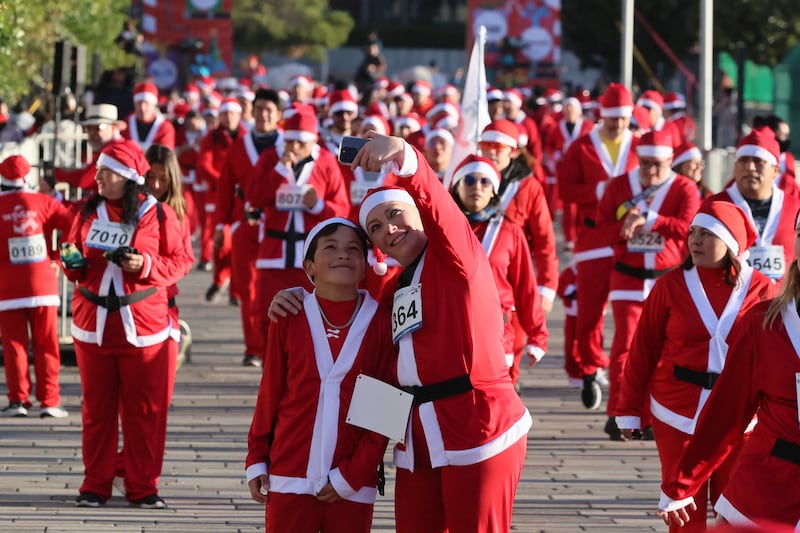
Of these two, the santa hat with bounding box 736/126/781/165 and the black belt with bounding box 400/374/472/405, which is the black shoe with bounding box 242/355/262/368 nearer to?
the santa hat with bounding box 736/126/781/165

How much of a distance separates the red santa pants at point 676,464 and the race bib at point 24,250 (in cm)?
536

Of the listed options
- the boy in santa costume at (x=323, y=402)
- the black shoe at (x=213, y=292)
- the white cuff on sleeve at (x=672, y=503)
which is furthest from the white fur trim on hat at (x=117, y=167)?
the black shoe at (x=213, y=292)

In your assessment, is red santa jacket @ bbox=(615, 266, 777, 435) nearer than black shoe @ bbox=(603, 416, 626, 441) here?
Yes

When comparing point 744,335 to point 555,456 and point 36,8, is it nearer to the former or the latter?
point 555,456

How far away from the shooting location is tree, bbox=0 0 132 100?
42.8 feet

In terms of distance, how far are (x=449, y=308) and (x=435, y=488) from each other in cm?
64

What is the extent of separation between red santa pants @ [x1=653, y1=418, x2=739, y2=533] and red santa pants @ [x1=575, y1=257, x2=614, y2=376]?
14.3 ft

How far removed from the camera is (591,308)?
1153 cm

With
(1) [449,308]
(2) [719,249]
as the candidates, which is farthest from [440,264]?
(2) [719,249]

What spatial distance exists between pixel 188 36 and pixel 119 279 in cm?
3104

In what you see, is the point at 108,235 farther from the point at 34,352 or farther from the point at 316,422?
the point at 316,422

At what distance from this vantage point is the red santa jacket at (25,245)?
11.0 meters

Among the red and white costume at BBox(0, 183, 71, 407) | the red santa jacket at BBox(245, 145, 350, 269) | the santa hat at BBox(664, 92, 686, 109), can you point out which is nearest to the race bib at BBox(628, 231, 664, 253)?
the red santa jacket at BBox(245, 145, 350, 269)

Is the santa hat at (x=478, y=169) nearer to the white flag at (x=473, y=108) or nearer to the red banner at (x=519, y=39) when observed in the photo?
the white flag at (x=473, y=108)
